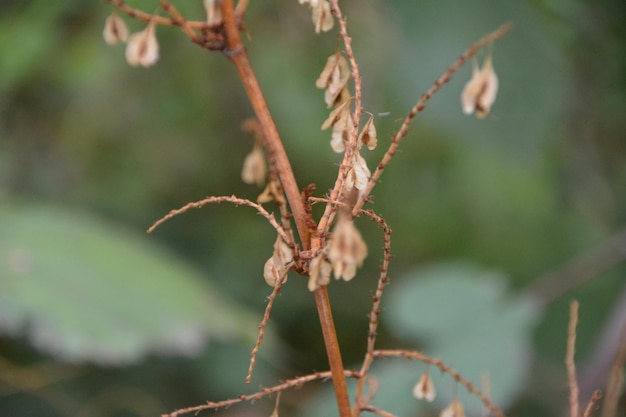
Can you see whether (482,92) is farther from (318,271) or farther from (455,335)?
(455,335)

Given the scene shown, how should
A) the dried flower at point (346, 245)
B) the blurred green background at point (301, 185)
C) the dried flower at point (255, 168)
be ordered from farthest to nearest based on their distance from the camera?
the blurred green background at point (301, 185) → the dried flower at point (255, 168) → the dried flower at point (346, 245)

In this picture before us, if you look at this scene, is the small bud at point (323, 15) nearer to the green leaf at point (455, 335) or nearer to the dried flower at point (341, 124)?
the dried flower at point (341, 124)

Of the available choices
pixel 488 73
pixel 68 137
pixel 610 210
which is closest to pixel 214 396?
pixel 68 137

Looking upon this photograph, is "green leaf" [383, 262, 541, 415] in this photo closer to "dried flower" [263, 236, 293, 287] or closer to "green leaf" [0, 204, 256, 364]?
"green leaf" [0, 204, 256, 364]

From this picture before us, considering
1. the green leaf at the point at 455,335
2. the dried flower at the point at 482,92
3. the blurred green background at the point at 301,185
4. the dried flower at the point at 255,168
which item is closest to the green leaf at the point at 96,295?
the blurred green background at the point at 301,185

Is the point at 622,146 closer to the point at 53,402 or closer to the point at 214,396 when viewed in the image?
the point at 214,396
